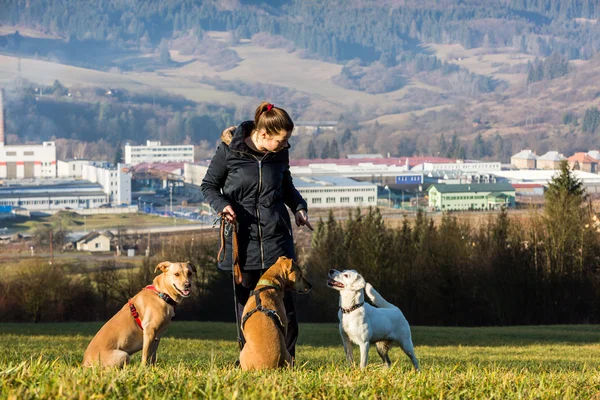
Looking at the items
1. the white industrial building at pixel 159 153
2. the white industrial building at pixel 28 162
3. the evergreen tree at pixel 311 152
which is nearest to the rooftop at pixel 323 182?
the white industrial building at pixel 28 162

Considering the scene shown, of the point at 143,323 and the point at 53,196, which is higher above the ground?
the point at 143,323

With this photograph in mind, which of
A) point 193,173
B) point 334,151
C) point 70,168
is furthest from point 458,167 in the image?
point 70,168

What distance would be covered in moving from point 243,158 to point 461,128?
151 m

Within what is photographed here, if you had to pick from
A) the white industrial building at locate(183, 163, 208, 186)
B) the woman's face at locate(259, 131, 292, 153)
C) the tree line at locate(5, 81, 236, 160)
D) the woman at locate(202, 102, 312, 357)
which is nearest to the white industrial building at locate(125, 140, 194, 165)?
the tree line at locate(5, 81, 236, 160)

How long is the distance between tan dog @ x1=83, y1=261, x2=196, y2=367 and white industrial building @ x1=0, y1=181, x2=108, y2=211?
8071 centimetres

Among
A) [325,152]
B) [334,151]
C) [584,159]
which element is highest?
[334,151]

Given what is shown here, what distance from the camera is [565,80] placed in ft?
601

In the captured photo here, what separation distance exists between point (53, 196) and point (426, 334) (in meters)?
77.1

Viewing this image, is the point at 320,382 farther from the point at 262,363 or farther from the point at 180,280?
the point at 180,280

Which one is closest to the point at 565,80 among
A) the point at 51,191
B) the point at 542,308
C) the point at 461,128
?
the point at 461,128

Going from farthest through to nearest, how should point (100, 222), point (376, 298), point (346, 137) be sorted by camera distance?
1. point (346, 137)
2. point (100, 222)
3. point (376, 298)

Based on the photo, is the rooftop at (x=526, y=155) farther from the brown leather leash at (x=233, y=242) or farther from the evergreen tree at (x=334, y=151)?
the brown leather leash at (x=233, y=242)

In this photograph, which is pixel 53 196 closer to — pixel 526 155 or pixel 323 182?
pixel 323 182

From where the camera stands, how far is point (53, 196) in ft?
287
